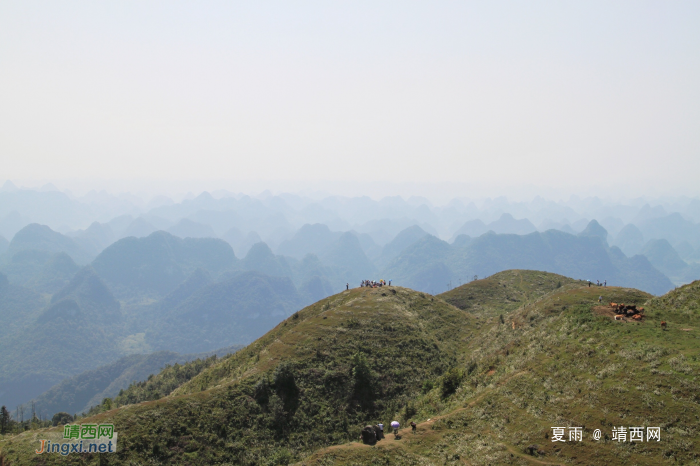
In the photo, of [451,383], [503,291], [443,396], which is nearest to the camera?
[443,396]

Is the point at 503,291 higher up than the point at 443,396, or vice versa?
the point at 503,291

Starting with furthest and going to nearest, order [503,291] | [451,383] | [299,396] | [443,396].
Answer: [503,291] < [299,396] < [451,383] < [443,396]

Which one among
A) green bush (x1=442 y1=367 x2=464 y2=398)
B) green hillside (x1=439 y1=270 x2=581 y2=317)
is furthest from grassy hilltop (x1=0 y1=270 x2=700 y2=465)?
green hillside (x1=439 y1=270 x2=581 y2=317)

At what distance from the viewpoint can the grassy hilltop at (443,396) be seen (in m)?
31.0

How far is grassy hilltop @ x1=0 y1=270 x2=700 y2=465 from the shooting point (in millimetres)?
31031

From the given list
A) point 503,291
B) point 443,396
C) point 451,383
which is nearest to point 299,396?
point 443,396

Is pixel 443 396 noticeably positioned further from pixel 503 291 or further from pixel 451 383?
pixel 503 291

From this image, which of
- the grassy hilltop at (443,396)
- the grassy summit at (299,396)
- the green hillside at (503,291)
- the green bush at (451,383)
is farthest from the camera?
the green hillside at (503,291)

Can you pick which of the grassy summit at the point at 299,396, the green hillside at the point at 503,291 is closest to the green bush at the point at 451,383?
the grassy summit at the point at 299,396

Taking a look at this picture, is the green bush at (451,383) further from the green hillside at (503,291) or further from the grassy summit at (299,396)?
the green hillside at (503,291)

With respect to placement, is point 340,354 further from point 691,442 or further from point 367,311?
point 691,442

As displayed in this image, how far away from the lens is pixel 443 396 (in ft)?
168

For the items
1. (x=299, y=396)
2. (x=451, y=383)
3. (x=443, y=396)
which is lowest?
(x=299, y=396)

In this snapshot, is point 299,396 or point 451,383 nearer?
point 451,383
